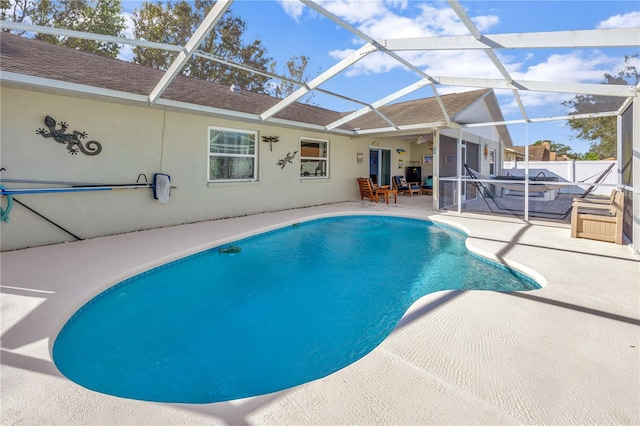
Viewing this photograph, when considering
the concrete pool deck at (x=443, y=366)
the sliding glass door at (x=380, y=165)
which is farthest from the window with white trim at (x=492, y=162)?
the concrete pool deck at (x=443, y=366)

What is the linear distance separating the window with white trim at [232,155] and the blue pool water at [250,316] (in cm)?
293

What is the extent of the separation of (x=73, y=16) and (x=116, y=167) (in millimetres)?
14692

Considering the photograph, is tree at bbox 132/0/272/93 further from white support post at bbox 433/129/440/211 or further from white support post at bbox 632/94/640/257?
white support post at bbox 632/94/640/257

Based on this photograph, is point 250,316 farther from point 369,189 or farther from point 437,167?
point 369,189

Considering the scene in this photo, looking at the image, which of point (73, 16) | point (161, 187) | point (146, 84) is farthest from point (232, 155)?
point (73, 16)

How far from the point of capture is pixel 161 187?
A: 6953 mm

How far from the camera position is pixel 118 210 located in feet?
21.6

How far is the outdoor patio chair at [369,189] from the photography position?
11.8m

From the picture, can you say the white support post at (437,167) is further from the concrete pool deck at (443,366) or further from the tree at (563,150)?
the tree at (563,150)

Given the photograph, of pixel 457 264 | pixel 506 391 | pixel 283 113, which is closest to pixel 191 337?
pixel 506 391

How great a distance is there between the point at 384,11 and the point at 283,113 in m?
4.39

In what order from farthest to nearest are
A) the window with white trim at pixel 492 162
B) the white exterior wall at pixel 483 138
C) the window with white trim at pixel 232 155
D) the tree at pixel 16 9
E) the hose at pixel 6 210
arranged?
the window with white trim at pixel 492 162
the tree at pixel 16 9
the white exterior wall at pixel 483 138
the window with white trim at pixel 232 155
the hose at pixel 6 210

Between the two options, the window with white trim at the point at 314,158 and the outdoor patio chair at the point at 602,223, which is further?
the window with white trim at the point at 314,158

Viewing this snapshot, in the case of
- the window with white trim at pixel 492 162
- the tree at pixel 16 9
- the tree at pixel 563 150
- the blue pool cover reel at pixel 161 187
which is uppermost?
the tree at pixel 16 9
